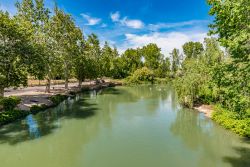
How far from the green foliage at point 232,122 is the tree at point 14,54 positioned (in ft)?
68.9

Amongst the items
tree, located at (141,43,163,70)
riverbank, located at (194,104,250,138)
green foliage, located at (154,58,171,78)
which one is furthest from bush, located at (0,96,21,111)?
tree, located at (141,43,163,70)

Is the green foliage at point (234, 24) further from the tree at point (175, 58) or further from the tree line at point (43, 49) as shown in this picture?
the tree at point (175, 58)

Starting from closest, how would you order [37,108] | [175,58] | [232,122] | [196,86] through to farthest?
[232,122] → [37,108] → [196,86] → [175,58]

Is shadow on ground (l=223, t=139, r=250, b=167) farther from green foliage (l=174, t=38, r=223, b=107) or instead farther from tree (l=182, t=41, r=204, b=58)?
tree (l=182, t=41, r=204, b=58)

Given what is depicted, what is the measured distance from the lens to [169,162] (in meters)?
16.6

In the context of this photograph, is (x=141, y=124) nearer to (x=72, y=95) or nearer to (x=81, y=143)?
(x=81, y=143)

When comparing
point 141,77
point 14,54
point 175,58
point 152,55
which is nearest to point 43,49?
point 14,54

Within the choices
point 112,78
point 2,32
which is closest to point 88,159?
point 2,32

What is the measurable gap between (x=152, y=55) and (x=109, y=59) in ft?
84.7

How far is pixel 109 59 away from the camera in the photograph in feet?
293

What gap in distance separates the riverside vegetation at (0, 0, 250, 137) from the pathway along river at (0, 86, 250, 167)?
7.87 feet

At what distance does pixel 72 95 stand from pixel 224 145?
35.7 m

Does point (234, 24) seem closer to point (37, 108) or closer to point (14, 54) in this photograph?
point (14, 54)

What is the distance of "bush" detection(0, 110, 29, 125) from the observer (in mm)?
25484
